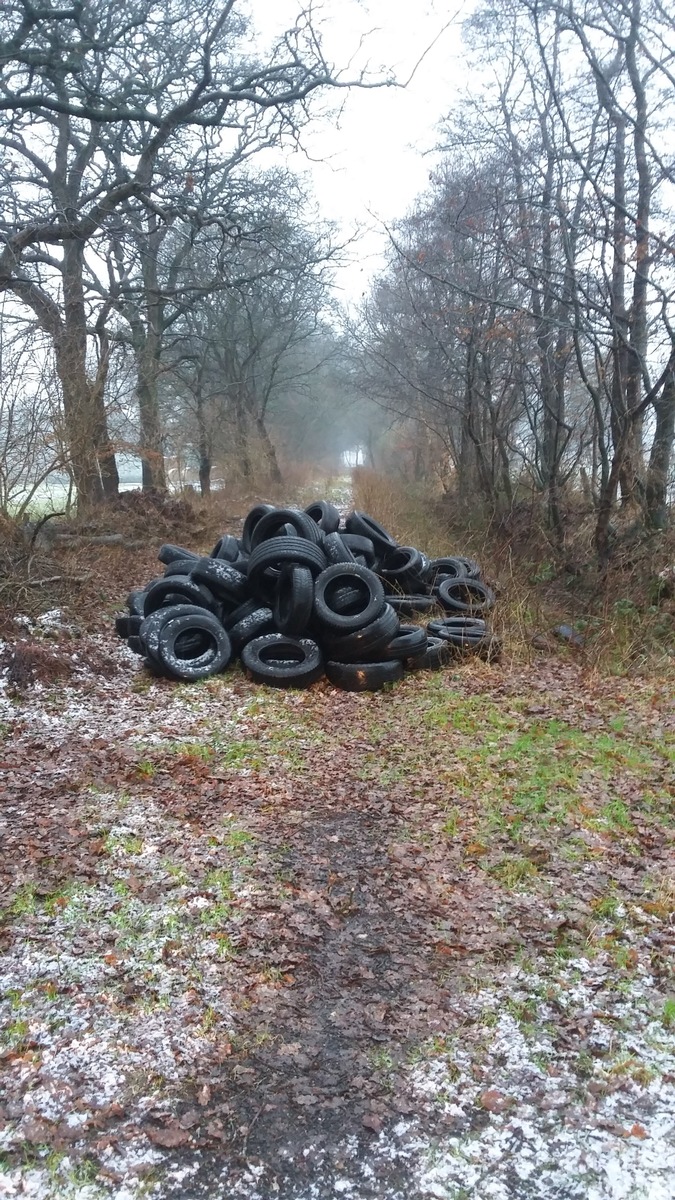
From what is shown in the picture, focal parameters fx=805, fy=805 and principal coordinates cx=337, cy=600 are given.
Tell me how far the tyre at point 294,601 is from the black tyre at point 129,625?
1.69 metres

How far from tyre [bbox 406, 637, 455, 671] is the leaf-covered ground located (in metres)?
1.65

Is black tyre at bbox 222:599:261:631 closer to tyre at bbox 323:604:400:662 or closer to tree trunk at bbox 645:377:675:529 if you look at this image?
tyre at bbox 323:604:400:662

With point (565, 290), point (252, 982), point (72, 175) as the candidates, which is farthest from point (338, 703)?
point (72, 175)

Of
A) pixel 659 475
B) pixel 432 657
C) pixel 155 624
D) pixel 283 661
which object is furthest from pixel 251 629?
pixel 659 475

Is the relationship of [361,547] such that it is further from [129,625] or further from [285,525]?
[129,625]

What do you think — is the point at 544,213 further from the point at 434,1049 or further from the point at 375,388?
the point at 375,388

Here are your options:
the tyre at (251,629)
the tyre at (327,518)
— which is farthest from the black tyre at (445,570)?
the tyre at (251,629)

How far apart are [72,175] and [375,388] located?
12.7 metres

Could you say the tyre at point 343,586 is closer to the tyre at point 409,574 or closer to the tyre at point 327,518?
the tyre at point 409,574

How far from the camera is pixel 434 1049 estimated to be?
3217 millimetres

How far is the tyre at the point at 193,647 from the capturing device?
790 cm

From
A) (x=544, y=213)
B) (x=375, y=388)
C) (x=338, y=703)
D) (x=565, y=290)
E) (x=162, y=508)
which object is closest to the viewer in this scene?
(x=338, y=703)

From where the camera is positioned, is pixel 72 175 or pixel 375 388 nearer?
pixel 72 175

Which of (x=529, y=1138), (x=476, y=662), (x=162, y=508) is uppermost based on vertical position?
(x=162, y=508)
